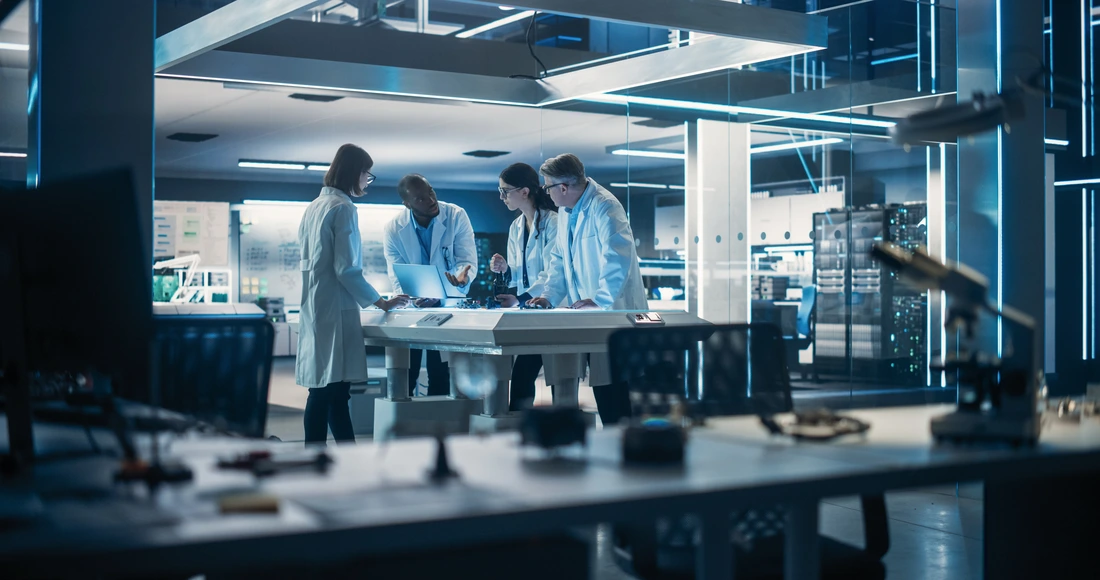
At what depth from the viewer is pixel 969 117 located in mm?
1971

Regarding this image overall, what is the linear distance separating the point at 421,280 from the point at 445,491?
390 centimetres

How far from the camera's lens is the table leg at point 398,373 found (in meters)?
4.94

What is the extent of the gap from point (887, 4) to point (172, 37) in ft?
11.3

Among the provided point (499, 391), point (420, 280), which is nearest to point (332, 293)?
point (420, 280)

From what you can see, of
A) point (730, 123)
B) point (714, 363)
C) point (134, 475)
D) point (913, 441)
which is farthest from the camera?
point (730, 123)

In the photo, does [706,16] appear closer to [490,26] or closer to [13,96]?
[13,96]

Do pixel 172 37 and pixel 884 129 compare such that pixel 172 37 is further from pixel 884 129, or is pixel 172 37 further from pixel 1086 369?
pixel 1086 369

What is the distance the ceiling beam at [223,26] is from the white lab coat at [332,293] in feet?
2.64

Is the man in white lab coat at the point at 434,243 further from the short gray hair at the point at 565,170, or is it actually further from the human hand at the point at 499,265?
the short gray hair at the point at 565,170

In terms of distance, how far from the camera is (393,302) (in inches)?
190

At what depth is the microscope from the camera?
5.61 ft

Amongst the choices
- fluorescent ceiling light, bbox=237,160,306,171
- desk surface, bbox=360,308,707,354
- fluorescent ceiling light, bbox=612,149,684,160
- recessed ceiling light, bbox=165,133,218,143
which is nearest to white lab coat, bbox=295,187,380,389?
desk surface, bbox=360,308,707,354

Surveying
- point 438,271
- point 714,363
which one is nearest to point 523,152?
point 438,271

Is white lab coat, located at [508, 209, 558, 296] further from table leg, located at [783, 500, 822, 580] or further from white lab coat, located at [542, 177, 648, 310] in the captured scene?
table leg, located at [783, 500, 822, 580]
